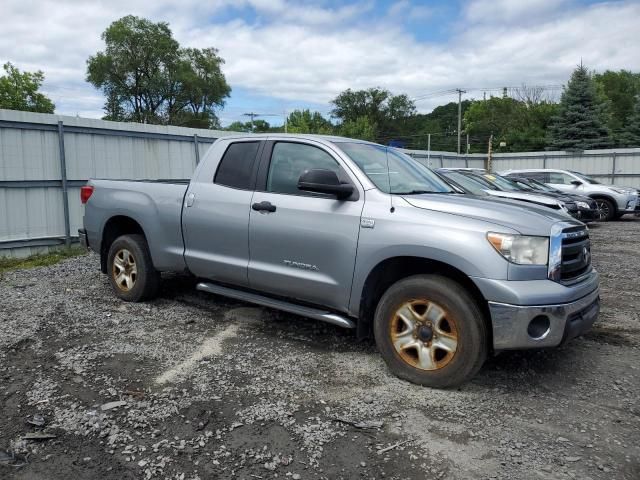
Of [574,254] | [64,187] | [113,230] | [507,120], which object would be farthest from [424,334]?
[507,120]

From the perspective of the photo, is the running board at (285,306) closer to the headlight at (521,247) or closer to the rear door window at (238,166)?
→ the rear door window at (238,166)

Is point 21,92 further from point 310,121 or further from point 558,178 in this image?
point 558,178

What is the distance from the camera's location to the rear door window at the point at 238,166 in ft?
16.0

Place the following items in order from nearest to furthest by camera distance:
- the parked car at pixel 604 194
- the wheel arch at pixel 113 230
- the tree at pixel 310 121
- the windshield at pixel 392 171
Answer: the windshield at pixel 392 171, the wheel arch at pixel 113 230, the parked car at pixel 604 194, the tree at pixel 310 121

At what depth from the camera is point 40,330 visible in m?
4.96

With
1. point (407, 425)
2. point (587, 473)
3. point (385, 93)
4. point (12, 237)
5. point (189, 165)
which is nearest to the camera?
point (587, 473)

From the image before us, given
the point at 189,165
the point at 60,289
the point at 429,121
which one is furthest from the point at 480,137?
the point at 60,289

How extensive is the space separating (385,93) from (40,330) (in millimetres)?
80486

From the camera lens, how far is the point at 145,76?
5462 centimetres

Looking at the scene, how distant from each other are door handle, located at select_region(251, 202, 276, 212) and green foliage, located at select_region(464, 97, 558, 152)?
47.8 m

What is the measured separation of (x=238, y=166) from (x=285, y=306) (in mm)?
1446

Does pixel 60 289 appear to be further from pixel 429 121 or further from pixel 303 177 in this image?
pixel 429 121

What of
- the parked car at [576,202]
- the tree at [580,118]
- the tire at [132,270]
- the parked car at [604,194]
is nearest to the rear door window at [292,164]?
the tire at [132,270]

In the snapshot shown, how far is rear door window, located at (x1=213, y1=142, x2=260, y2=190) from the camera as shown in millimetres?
4891
